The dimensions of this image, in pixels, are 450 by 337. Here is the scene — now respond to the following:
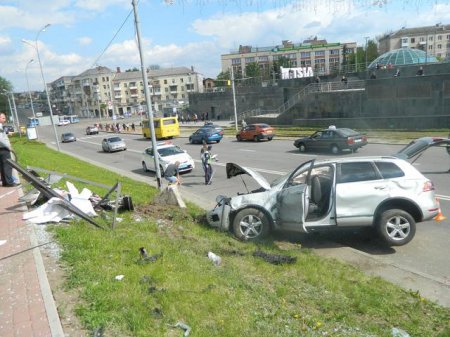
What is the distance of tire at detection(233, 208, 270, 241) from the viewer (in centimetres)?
748

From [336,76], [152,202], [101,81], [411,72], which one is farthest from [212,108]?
[101,81]

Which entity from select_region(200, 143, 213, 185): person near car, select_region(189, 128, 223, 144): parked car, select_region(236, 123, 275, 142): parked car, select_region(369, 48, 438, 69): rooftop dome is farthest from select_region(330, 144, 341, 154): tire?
select_region(369, 48, 438, 69): rooftop dome

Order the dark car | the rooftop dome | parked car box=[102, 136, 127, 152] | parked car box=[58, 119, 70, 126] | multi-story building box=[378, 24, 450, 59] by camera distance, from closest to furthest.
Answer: the dark car, parked car box=[102, 136, 127, 152], the rooftop dome, parked car box=[58, 119, 70, 126], multi-story building box=[378, 24, 450, 59]

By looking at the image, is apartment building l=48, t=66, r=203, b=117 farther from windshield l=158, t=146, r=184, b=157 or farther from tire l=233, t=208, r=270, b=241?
tire l=233, t=208, r=270, b=241

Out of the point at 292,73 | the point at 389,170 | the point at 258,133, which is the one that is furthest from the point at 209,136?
the point at 292,73

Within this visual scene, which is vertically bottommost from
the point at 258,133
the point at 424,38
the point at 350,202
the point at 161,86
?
the point at 258,133

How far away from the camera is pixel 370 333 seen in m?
4.18

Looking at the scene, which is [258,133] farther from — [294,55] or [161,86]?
[294,55]

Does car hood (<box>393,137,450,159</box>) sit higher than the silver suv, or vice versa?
car hood (<box>393,137,450,159</box>)

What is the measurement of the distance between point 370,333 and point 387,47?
136910 mm

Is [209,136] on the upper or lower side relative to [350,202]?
lower

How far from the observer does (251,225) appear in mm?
7531

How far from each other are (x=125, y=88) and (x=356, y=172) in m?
132

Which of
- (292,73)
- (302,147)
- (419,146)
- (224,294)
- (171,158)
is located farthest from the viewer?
(292,73)
